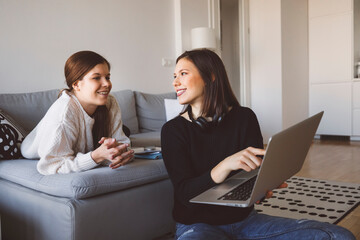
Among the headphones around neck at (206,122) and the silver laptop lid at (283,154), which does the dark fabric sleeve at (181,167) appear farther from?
the silver laptop lid at (283,154)

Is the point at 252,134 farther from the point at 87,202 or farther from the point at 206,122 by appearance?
the point at 87,202

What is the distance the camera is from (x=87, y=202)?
56.2 inches

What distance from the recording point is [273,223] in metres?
1.04

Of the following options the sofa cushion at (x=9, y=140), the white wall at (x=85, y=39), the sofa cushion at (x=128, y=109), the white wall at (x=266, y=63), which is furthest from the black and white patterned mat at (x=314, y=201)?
the white wall at (x=266, y=63)

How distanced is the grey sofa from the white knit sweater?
5 centimetres

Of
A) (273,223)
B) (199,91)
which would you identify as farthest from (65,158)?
(273,223)

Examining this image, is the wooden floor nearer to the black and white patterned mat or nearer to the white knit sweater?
the black and white patterned mat

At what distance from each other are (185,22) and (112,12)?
107 centimetres

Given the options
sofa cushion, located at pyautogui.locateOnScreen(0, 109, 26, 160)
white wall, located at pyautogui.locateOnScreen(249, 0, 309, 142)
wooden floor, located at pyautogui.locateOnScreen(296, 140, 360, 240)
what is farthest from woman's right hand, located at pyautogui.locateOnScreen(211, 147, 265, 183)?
white wall, located at pyautogui.locateOnScreen(249, 0, 309, 142)

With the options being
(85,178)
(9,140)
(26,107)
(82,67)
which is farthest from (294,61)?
(85,178)

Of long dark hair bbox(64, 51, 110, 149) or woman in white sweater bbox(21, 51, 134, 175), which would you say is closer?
woman in white sweater bbox(21, 51, 134, 175)

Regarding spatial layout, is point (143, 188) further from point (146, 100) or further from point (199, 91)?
point (146, 100)

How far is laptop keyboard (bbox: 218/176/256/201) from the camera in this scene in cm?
84

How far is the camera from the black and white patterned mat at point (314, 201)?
208 cm
